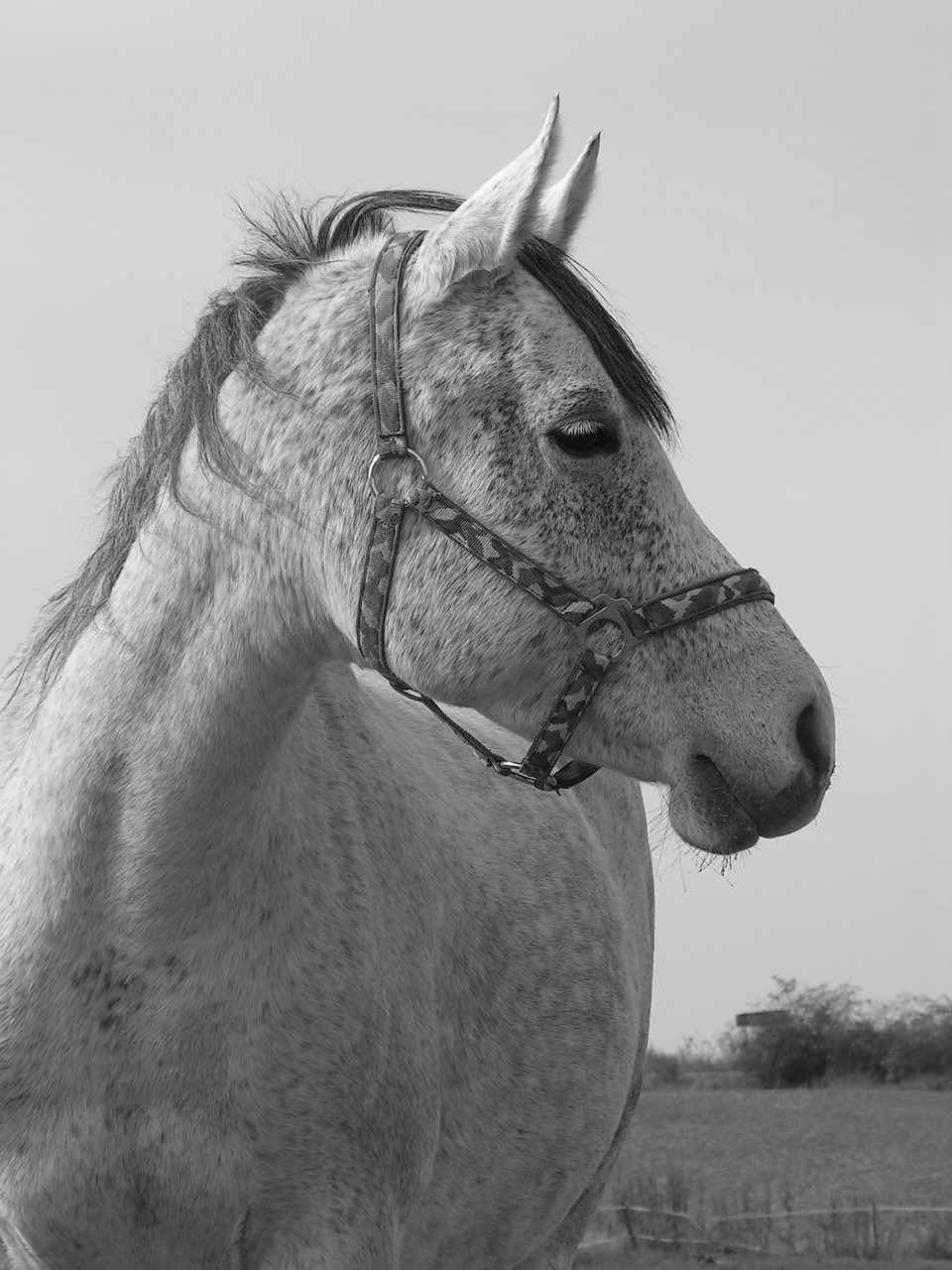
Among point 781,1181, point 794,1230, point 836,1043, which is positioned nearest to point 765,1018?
point 836,1043

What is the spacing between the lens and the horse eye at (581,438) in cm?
260

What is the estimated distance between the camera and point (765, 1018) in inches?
1237

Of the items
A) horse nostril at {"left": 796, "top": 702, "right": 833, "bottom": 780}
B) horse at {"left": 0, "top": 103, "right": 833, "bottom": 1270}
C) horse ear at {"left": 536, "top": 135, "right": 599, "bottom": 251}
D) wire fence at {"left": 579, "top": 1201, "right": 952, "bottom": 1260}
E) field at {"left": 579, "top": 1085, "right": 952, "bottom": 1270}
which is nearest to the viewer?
horse nostril at {"left": 796, "top": 702, "right": 833, "bottom": 780}

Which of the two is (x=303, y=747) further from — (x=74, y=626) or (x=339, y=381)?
(x=339, y=381)

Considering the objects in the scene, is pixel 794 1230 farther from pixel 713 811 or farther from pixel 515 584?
pixel 515 584

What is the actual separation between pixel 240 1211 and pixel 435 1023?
0.71 meters

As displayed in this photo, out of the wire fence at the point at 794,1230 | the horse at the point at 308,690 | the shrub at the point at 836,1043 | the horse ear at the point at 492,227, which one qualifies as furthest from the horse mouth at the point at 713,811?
the shrub at the point at 836,1043

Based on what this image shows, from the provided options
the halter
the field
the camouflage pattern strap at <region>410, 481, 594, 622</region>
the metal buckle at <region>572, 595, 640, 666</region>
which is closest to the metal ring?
the halter

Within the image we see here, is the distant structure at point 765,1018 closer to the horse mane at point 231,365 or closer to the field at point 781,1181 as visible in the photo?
the field at point 781,1181

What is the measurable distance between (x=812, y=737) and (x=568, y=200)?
126 centimetres

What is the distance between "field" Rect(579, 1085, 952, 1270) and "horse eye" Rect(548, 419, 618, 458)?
1457 centimetres

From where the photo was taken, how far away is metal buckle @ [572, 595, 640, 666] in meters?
2.57

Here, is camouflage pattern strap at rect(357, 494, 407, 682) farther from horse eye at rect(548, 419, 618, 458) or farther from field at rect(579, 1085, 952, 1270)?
field at rect(579, 1085, 952, 1270)

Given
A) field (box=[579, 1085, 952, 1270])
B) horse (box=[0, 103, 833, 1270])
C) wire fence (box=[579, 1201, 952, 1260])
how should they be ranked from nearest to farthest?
horse (box=[0, 103, 833, 1270]) → wire fence (box=[579, 1201, 952, 1260]) → field (box=[579, 1085, 952, 1270])
